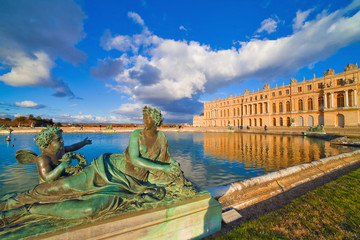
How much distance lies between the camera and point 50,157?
216 centimetres

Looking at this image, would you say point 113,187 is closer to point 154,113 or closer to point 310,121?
point 154,113

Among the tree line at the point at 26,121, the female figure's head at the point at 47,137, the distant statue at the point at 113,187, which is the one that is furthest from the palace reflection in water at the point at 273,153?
the tree line at the point at 26,121

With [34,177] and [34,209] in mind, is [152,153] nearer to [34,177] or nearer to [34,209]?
[34,209]

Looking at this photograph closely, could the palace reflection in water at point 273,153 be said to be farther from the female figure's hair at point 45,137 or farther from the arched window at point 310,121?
the arched window at point 310,121

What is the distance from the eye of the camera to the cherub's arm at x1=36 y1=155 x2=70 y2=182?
202 cm

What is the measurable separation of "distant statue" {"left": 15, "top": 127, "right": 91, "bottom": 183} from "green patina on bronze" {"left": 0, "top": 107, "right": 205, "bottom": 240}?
0.02 meters

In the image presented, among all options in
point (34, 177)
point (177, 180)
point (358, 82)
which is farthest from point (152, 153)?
point (358, 82)

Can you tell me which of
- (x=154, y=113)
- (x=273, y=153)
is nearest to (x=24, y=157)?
(x=154, y=113)

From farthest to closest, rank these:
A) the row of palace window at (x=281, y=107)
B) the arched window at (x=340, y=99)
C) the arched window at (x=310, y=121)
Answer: the arched window at (x=310, y=121), the row of palace window at (x=281, y=107), the arched window at (x=340, y=99)

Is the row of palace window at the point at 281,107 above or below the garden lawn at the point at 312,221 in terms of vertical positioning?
above

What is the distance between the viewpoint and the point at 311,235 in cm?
260

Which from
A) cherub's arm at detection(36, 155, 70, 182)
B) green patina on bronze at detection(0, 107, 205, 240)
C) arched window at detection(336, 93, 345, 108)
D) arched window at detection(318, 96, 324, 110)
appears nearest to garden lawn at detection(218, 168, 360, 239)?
green patina on bronze at detection(0, 107, 205, 240)

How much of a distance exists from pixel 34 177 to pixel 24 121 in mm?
68233

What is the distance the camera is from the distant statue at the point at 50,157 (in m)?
2.04
